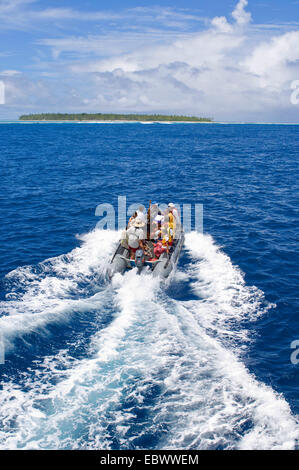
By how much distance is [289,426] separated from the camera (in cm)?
854

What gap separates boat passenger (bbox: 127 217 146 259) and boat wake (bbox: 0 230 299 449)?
129 centimetres

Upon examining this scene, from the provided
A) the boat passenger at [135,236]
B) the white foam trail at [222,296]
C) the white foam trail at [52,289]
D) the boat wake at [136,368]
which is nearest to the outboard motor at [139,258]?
the boat wake at [136,368]

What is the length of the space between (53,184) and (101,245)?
18.4 metres

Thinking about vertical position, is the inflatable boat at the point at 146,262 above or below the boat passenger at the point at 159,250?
below

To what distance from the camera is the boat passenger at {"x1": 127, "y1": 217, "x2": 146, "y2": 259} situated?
55.0 feet

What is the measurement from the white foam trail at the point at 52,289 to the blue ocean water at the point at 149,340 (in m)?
0.06

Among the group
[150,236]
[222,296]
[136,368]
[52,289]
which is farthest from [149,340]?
[150,236]

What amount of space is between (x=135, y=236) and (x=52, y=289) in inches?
177

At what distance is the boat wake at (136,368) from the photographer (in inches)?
327

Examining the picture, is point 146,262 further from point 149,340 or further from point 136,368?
point 136,368

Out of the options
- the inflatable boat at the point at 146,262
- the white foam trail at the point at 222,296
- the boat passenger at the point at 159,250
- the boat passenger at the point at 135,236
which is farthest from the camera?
the boat passenger at the point at 159,250

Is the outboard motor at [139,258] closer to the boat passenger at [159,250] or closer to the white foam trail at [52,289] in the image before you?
the boat passenger at [159,250]

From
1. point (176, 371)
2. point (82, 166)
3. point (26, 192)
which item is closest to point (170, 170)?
point (82, 166)
